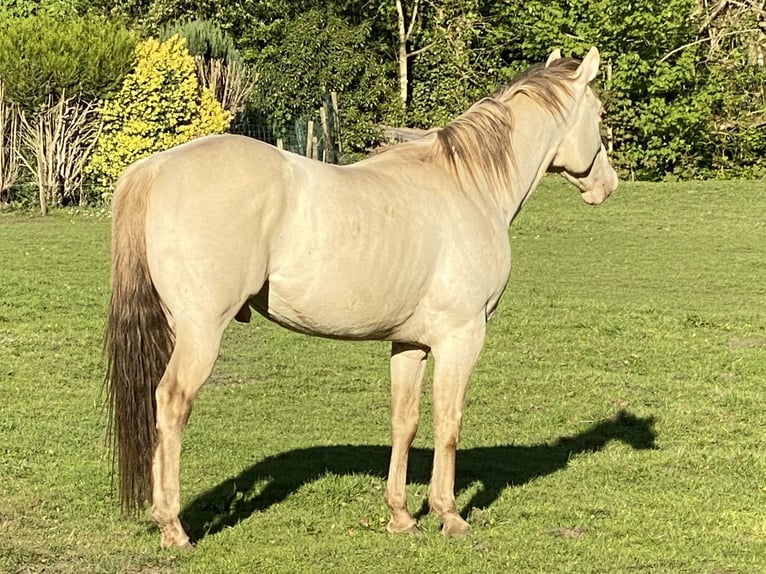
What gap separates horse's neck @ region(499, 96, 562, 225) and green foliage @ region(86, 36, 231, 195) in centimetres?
1276

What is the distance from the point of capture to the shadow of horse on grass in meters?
5.75

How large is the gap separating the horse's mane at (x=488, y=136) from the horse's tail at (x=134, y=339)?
1.50 metres

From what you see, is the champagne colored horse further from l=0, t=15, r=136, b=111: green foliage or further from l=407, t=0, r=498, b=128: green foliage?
l=407, t=0, r=498, b=128: green foliage

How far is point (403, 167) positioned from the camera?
215 inches

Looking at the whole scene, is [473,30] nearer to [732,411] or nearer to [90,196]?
[90,196]

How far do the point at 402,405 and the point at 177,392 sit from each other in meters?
1.28

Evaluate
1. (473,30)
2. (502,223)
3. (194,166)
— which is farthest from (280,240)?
(473,30)

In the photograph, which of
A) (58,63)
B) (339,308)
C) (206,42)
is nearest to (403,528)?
(339,308)

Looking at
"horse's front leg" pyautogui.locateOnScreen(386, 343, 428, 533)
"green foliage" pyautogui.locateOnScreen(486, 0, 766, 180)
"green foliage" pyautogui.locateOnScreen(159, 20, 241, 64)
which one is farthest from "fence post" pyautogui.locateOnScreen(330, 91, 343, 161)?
"horse's front leg" pyautogui.locateOnScreen(386, 343, 428, 533)

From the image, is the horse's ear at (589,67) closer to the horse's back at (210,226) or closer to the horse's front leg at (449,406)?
the horse's front leg at (449,406)

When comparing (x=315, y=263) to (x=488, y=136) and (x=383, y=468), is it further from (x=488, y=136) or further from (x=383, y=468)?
(x=383, y=468)

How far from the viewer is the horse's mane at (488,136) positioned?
559 cm

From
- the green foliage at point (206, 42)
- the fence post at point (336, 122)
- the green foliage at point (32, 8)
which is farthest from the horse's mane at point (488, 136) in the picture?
the green foliage at point (32, 8)

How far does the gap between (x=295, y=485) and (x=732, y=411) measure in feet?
11.9
